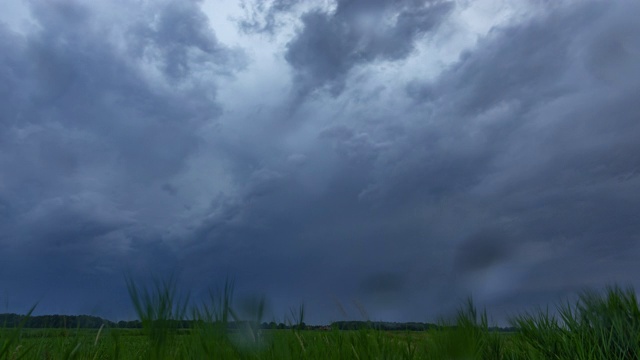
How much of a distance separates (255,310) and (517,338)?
15.5ft

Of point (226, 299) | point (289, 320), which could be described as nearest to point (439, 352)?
point (289, 320)

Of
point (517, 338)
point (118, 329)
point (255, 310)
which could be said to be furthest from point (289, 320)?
point (517, 338)

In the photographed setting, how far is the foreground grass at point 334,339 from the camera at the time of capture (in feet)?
11.2

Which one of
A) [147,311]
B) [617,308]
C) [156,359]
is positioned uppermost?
[617,308]

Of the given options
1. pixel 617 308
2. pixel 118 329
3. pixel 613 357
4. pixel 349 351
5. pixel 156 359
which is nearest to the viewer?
pixel 156 359

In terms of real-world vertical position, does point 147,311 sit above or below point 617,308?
below

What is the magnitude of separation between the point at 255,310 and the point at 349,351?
100 cm

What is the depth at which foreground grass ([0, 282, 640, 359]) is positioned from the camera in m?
3.42

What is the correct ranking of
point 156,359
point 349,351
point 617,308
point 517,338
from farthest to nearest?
point 517,338 < point 617,308 < point 349,351 < point 156,359

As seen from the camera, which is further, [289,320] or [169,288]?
[289,320]

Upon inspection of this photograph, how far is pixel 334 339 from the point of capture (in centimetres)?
497

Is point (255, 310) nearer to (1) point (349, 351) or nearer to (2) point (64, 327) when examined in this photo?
(1) point (349, 351)

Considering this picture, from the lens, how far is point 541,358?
6.19 meters

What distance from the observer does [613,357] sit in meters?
5.89
